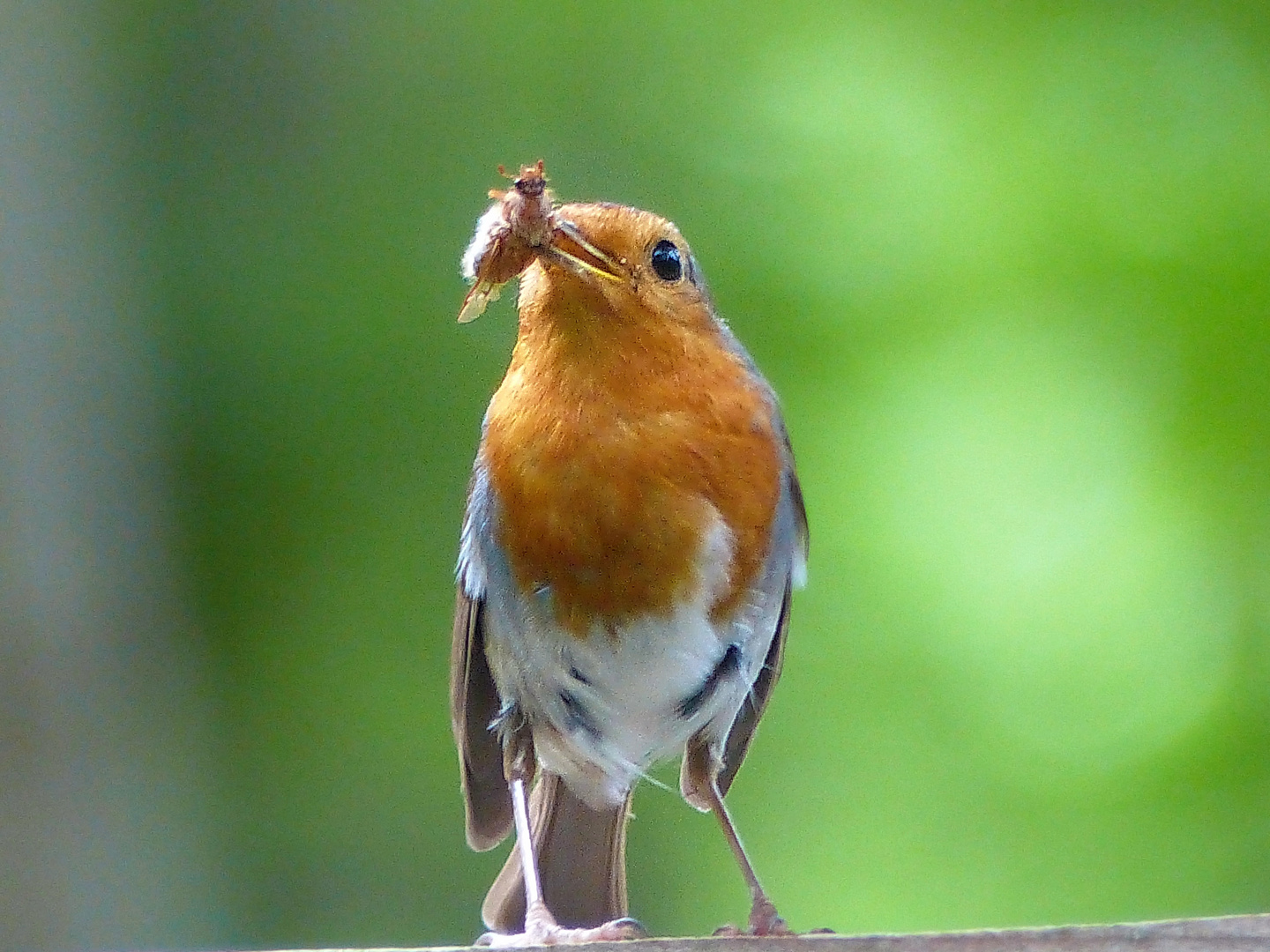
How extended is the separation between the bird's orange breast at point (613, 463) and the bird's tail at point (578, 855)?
0.75 m

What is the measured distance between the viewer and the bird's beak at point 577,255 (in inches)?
83.5

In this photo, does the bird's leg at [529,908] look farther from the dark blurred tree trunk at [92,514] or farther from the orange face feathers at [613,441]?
the dark blurred tree trunk at [92,514]

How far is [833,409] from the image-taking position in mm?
3689

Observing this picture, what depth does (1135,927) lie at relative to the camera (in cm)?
168

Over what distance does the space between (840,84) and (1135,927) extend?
8.39 ft

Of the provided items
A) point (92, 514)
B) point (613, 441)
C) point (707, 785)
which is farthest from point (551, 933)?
point (92, 514)

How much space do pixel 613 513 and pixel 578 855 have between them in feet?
3.23

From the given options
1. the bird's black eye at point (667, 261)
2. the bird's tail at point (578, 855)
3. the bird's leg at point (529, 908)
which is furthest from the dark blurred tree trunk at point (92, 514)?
the bird's black eye at point (667, 261)

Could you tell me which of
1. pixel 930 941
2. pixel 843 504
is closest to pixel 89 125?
pixel 843 504

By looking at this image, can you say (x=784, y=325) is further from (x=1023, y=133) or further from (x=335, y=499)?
(x=335, y=499)

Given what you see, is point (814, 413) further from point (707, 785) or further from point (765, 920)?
point (765, 920)

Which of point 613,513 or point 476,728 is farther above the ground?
point 613,513

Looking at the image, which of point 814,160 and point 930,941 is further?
point 814,160

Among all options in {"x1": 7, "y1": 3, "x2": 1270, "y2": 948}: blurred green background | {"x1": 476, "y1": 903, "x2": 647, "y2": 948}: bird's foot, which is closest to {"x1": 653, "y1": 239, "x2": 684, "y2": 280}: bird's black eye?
{"x1": 476, "y1": 903, "x2": 647, "y2": 948}: bird's foot
